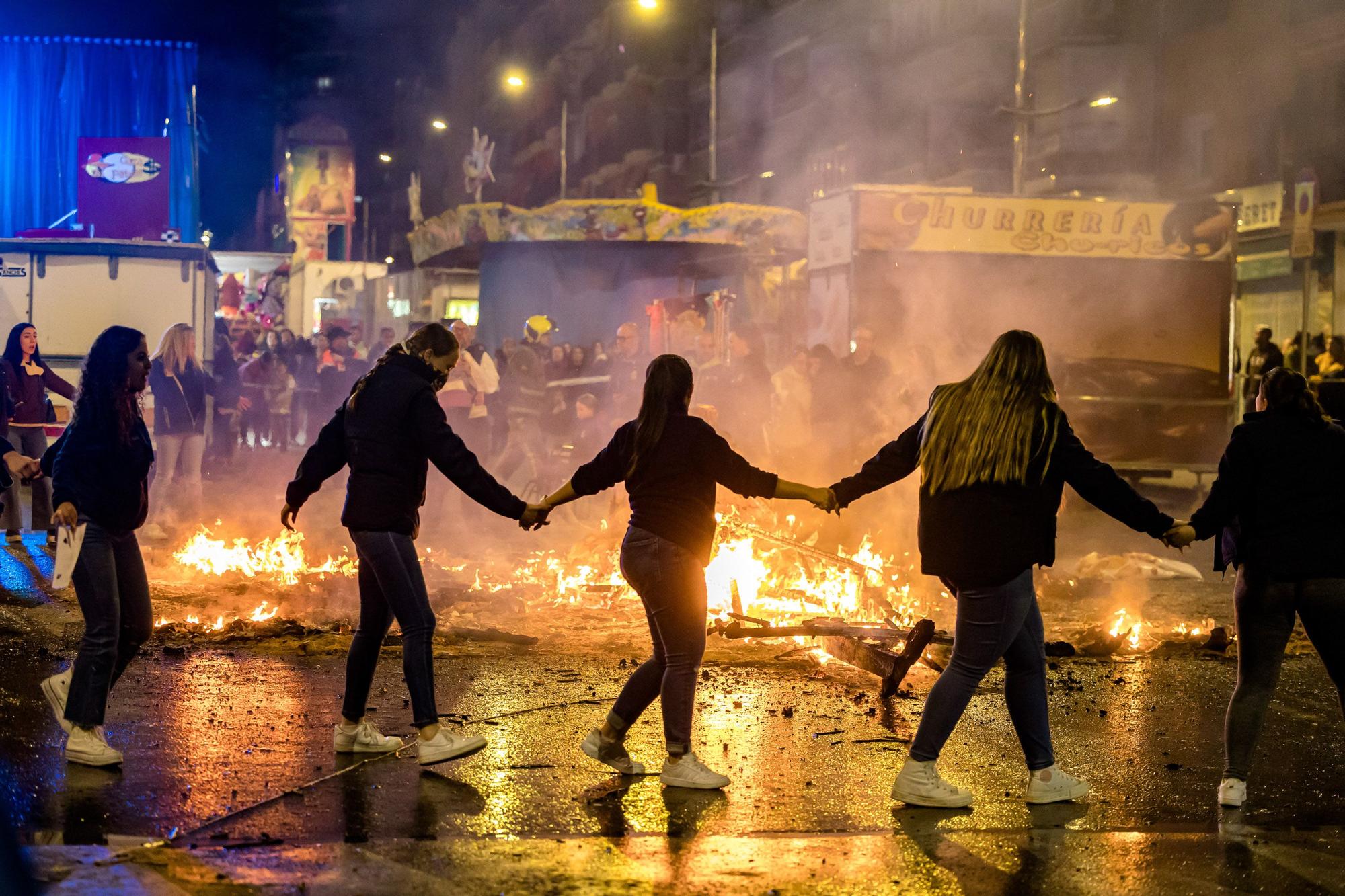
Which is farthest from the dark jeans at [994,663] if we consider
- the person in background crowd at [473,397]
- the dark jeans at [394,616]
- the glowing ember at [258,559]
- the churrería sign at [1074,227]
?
the churrería sign at [1074,227]

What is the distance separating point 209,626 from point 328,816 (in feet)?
12.8

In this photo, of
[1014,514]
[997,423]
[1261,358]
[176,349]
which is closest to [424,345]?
[997,423]

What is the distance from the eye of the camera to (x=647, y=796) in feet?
15.8

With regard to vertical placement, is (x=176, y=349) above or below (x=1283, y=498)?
above

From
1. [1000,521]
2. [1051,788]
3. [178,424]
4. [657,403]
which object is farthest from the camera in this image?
[178,424]

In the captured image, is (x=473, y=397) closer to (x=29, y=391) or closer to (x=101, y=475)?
(x=29, y=391)

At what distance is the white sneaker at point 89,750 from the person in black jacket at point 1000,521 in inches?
116

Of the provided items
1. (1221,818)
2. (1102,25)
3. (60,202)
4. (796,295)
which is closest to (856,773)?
(1221,818)

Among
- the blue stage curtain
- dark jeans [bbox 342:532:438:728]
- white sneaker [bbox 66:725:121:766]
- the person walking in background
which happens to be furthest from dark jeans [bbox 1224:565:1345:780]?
the blue stage curtain

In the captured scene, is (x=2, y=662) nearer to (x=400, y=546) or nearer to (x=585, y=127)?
(x=400, y=546)

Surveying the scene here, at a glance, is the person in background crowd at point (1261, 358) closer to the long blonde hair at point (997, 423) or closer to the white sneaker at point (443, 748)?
the long blonde hair at point (997, 423)

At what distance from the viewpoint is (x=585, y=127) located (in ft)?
141

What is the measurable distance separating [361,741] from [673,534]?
1.57m

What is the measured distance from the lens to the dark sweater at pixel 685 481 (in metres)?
4.90
